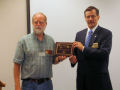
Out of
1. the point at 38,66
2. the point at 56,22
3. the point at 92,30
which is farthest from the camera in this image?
the point at 56,22

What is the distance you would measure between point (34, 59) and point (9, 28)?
49.2 inches

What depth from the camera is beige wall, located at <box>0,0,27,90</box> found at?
125 inches

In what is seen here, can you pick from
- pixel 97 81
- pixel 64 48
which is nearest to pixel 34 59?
pixel 64 48

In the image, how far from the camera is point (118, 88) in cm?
329

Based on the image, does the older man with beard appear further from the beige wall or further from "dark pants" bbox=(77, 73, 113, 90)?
the beige wall

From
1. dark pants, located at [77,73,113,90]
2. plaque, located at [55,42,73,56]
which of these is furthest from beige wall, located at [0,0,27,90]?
dark pants, located at [77,73,113,90]

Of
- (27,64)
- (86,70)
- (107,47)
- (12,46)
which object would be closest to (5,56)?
(12,46)

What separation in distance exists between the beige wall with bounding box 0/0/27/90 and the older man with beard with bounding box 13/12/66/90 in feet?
3.50

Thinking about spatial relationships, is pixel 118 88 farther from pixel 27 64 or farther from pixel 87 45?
pixel 27 64

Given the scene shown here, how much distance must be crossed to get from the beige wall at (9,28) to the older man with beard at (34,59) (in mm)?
1066

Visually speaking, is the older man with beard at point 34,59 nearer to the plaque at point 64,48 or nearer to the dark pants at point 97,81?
the plaque at point 64,48

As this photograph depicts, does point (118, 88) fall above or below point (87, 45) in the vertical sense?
below

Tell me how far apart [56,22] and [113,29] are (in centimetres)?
→ 92

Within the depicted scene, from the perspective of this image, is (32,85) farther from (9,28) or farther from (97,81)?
(9,28)
